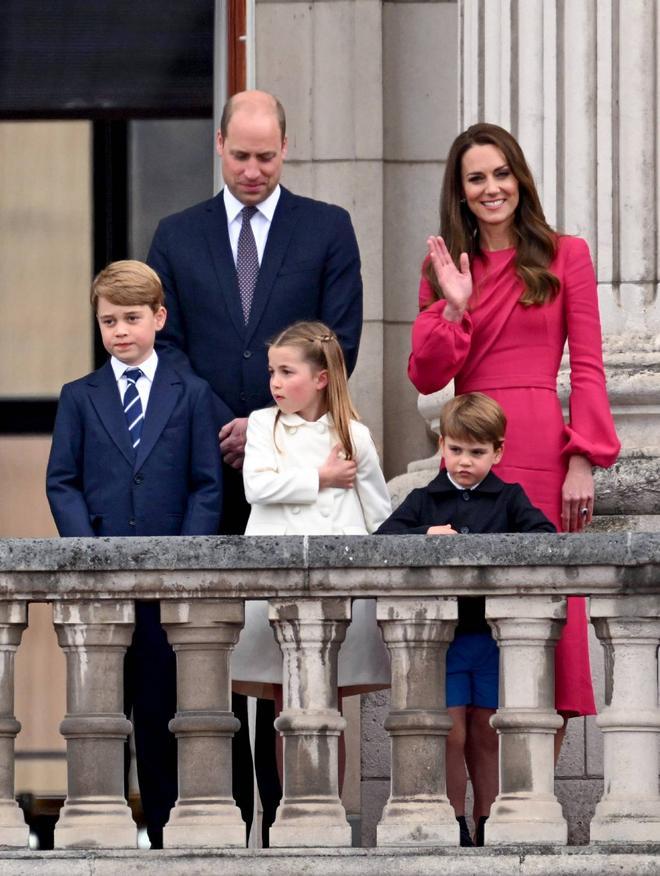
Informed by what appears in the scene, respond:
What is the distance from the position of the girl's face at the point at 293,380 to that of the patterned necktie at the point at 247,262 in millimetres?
496

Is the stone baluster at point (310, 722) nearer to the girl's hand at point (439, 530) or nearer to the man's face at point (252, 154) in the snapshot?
the girl's hand at point (439, 530)

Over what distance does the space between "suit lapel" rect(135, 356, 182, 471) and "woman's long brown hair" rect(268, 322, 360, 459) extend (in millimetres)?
310

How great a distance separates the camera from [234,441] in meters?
7.84

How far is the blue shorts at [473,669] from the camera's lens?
7.32 meters

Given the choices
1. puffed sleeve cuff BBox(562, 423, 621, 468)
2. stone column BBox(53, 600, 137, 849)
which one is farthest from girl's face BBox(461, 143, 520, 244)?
stone column BBox(53, 600, 137, 849)

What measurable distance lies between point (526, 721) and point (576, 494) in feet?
3.10

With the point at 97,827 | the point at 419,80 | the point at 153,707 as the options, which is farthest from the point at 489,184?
the point at 419,80

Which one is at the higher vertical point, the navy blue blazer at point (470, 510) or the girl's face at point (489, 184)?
the girl's face at point (489, 184)

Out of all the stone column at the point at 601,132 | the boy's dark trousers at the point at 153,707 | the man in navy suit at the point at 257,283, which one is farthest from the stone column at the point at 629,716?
the stone column at the point at 601,132

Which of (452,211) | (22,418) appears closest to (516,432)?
(452,211)

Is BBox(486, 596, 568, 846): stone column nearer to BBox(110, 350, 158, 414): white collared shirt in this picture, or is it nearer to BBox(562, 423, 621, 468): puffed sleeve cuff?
BBox(562, 423, 621, 468): puffed sleeve cuff

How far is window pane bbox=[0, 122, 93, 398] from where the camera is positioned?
1131 centimetres

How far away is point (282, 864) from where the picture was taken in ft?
22.4

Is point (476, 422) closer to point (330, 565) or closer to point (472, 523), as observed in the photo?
point (472, 523)
